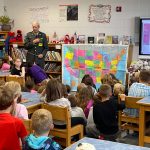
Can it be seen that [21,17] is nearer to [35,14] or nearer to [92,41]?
[35,14]

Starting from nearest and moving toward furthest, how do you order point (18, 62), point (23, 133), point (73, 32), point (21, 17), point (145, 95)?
point (23, 133) → point (145, 95) → point (18, 62) → point (73, 32) → point (21, 17)

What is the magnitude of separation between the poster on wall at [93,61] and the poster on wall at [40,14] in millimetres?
1788

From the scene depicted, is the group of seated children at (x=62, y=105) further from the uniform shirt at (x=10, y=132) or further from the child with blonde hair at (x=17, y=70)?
the child with blonde hair at (x=17, y=70)

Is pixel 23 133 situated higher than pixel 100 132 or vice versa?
pixel 23 133

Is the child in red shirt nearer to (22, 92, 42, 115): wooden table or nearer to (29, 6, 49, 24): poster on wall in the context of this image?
(22, 92, 42, 115): wooden table

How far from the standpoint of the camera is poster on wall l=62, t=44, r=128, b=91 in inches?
292

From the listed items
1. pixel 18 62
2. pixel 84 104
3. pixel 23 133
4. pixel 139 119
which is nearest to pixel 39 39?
pixel 18 62

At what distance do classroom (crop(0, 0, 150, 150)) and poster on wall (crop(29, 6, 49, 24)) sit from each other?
0.09ft

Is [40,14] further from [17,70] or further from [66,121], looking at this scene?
[66,121]

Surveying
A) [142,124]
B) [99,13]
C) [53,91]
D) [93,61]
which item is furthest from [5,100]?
[99,13]

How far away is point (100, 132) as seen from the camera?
13.3 ft

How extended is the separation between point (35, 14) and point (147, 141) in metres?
6.33

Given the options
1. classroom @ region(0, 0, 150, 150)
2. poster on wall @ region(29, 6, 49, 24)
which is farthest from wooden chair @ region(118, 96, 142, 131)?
poster on wall @ region(29, 6, 49, 24)

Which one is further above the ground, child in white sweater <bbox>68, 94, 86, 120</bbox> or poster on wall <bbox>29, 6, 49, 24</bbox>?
poster on wall <bbox>29, 6, 49, 24</bbox>
